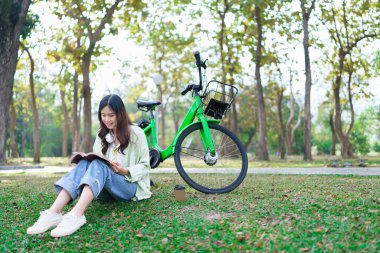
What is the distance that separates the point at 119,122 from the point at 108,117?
107 mm

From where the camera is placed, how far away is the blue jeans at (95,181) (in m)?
3.71

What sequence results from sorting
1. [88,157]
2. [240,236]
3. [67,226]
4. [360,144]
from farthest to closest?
[360,144] → [88,157] → [67,226] → [240,236]

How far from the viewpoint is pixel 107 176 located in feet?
12.9

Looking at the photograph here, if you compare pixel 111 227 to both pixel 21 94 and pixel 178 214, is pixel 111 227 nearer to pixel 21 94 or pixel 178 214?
pixel 178 214

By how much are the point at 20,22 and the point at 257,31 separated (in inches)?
366

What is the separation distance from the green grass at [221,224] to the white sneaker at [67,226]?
0.06 meters

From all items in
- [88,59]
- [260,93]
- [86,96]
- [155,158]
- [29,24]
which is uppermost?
[29,24]

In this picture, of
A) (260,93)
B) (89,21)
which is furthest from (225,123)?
(89,21)

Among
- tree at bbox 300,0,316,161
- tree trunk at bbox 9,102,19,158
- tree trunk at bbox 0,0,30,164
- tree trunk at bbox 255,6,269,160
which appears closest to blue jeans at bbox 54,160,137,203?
tree trunk at bbox 0,0,30,164

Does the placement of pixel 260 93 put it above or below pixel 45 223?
above

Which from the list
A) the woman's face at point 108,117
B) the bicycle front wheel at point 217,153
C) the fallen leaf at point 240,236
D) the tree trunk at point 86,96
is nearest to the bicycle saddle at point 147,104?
the bicycle front wheel at point 217,153

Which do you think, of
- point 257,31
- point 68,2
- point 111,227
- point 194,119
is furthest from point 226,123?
point 111,227

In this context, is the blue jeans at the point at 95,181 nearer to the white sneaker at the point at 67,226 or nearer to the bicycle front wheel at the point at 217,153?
the white sneaker at the point at 67,226

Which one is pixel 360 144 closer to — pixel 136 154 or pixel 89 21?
pixel 89 21
